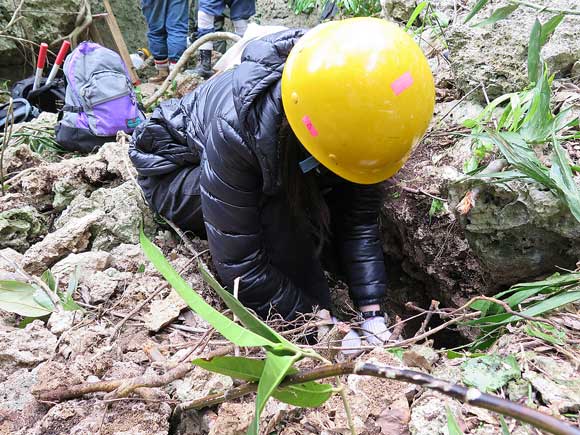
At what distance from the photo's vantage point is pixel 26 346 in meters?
1.14

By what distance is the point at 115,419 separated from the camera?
893 millimetres

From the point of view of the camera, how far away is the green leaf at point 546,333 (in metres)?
0.92

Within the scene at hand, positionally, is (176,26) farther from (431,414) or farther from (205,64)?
(431,414)

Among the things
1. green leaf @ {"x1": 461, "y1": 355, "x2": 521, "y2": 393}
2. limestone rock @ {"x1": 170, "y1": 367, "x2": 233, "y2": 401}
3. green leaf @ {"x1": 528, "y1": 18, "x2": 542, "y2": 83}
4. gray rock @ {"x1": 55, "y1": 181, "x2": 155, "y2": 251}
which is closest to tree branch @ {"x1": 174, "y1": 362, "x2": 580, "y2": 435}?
limestone rock @ {"x1": 170, "y1": 367, "x2": 233, "y2": 401}

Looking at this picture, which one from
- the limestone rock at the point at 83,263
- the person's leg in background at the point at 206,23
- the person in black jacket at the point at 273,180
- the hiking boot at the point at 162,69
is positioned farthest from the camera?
the hiking boot at the point at 162,69

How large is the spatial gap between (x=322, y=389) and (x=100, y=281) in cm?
101

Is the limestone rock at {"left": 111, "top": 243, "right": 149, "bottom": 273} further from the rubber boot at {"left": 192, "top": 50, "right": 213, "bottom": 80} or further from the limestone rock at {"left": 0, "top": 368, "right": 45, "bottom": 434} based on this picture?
the rubber boot at {"left": 192, "top": 50, "right": 213, "bottom": 80}

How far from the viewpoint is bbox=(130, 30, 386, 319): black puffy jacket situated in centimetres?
120

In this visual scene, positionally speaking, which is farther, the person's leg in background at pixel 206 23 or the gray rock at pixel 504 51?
the person's leg in background at pixel 206 23

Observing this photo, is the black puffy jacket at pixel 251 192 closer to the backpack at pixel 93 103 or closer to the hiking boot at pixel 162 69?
the backpack at pixel 93 103

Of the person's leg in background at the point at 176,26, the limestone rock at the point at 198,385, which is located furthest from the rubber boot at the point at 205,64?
the limestone rock at the point at 198,385

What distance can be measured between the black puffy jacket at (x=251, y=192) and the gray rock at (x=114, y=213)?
95mm

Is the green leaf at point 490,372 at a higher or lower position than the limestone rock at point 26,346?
lower

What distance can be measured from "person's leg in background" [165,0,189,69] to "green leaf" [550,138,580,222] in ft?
12.4
